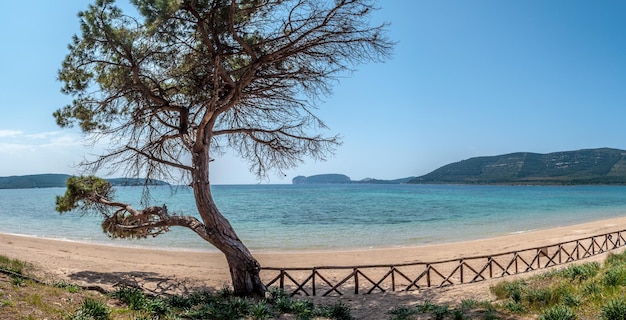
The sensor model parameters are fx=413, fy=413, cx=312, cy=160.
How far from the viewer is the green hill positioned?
165250 millimetres

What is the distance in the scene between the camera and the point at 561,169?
178 metres

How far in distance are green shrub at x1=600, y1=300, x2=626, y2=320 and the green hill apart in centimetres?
18256

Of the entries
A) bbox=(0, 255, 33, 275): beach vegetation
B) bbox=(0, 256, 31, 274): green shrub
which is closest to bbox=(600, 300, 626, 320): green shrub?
bbox=(0, 255, 33, 275): beach vegetation

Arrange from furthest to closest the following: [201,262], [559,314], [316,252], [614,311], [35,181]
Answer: [35,181] → [316,252] → [201,262] → [559,314] → [614,311]

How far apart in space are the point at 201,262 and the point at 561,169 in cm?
19406

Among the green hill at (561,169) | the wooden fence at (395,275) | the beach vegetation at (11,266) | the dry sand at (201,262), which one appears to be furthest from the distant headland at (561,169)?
the beach vegetation at (11,266)

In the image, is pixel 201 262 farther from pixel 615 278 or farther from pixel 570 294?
pixel 615 278

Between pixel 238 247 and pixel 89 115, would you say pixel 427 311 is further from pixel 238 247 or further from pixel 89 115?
pixel 89 115

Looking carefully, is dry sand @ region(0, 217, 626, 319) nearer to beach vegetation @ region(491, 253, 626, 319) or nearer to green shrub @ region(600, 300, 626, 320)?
beach vegetation @ region(491, 253, 626, 319)

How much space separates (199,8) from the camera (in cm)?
964

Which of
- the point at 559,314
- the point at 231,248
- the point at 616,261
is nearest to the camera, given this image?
the point at 559,314

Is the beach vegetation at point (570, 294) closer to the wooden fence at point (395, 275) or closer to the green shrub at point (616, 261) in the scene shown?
the green shrub at point (616, 261)

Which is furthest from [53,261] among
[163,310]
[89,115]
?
[163,310]

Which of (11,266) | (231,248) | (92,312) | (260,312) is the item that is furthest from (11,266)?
(260,312)
